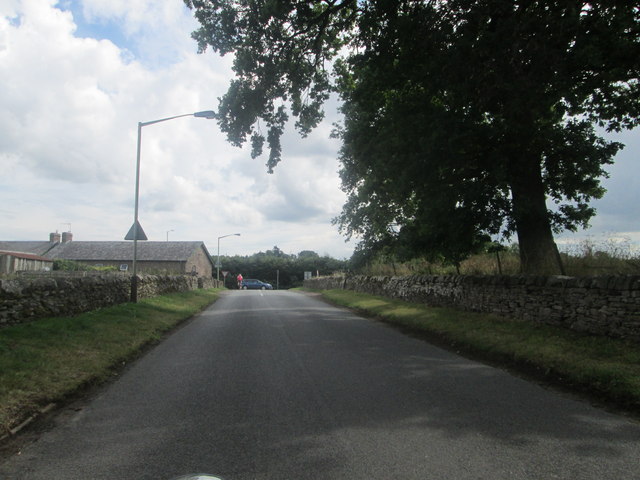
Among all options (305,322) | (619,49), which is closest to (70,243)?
(305,322)

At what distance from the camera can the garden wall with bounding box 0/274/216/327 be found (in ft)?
32.1

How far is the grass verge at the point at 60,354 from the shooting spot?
5742 millimetres

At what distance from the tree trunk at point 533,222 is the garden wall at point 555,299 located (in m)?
0.89

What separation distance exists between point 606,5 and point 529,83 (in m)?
2.10

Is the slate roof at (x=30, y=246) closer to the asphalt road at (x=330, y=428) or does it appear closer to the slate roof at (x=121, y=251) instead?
the slate roof at (x=121, y=251)

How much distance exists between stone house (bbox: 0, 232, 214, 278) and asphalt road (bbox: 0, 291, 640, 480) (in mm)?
54339

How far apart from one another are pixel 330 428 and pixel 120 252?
63103 millimetres

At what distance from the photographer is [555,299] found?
34.6 feet

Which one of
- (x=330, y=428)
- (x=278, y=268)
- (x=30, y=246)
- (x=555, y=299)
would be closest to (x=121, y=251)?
(x=30, y=246)

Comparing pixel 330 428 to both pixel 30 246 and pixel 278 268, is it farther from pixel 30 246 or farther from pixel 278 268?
pixel 278 268

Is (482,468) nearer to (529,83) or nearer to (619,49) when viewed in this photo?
(529,83)

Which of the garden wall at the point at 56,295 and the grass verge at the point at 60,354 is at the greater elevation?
the garden wall at the point at 56,295

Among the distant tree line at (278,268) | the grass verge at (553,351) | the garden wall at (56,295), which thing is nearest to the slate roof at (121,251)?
the distant tree line at (278,268)

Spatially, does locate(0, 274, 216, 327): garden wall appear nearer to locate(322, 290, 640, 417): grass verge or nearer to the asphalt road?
the asphalt road
